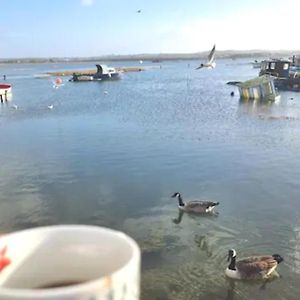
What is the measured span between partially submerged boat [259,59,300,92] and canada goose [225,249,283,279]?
50711 mm

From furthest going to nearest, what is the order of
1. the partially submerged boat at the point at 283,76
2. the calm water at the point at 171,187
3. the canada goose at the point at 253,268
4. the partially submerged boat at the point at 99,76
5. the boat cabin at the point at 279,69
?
the partially submerged boat at the point at 99,76, the boat cabin at the point at 279,69, the partially submerged boat at the point at 283,76, the calm water at the point at 171,187, the canada goose at the point at 253,268

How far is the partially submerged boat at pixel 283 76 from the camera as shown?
58156 millimetres

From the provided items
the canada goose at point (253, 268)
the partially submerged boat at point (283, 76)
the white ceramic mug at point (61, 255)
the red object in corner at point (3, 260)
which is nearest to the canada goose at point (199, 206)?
the canada goose at point (253, 268)

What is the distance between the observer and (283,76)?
6100 centimetres

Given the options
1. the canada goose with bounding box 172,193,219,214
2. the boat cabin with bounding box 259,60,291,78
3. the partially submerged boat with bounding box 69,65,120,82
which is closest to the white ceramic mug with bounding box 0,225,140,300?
the canada goose with bounding box 172,193,219,214

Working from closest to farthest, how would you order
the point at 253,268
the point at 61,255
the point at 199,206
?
the point at 61,255 < the point at 253,268 < the point at 199,206

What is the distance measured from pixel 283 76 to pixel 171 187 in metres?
48.8

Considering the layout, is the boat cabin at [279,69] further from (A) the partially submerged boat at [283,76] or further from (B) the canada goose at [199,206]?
(B) the canada goose at [199,206]

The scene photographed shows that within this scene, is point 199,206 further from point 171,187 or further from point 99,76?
point 99,76

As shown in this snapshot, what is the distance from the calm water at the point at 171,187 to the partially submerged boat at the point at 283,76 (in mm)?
25248

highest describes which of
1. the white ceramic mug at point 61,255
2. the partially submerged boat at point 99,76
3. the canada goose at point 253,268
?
the white ceramic mug at point 61,255

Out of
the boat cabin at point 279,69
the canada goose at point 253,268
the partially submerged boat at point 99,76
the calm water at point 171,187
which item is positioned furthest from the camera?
the partially submerged boat at point 99,76

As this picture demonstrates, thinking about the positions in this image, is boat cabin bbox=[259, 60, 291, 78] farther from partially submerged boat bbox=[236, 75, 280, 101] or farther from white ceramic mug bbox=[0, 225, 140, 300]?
white ceramic mug bbox=[0, 225, 140, 300]

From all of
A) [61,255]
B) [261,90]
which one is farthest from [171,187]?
[261,90]
